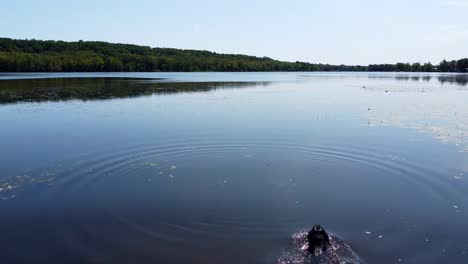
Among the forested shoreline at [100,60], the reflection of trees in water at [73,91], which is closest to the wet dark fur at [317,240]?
the reflection of trees in water at [73,91]

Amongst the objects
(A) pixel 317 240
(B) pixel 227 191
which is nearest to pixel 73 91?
(B) pixel 227 191

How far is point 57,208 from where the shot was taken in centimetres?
927

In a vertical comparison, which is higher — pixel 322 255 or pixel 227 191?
pixel 227 191

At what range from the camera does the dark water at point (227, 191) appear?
295 inches

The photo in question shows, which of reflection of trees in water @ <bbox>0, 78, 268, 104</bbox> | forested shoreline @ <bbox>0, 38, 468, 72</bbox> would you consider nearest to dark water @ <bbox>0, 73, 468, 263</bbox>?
reflection of trees in water @ <bbox>0, 78, 268, 104</bbox>

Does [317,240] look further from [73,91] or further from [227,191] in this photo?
[73,91]

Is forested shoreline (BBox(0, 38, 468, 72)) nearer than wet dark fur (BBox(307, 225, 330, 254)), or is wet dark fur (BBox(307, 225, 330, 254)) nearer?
wet dark fur (BBox(307, 225, 330, 254))

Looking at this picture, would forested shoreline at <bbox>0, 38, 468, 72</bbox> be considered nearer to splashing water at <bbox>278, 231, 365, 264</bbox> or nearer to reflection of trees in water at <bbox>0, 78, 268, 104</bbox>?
reflection of trees in water at <bbox>0, 78, 268, 104</bbox>

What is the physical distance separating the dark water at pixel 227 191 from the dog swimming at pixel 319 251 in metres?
0.07

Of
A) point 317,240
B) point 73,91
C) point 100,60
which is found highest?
point 100,60

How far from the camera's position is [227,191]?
10469 millimetres

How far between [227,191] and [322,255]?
13.3 ft

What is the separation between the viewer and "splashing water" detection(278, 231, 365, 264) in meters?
6.78

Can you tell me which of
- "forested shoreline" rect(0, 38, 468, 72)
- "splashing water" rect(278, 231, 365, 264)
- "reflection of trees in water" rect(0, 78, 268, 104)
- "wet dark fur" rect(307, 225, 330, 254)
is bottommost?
"splashing water" rect(278, 231, 365, 264)
